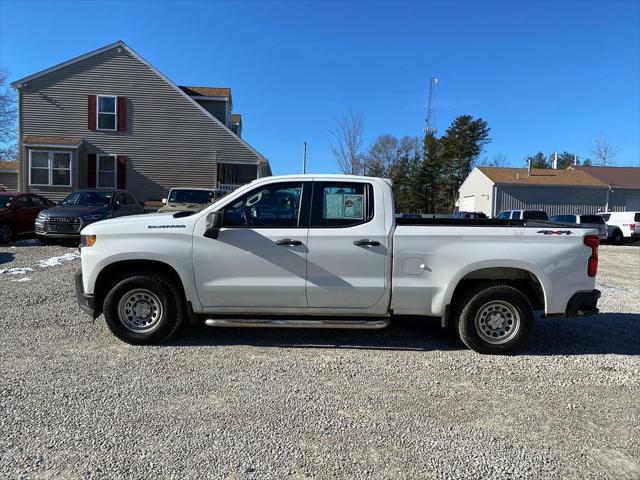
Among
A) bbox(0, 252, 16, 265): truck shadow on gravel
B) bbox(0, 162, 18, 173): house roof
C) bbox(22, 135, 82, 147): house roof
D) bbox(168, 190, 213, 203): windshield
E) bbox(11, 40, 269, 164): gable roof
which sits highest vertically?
bbox(11, 40, 269, 164): gable roof

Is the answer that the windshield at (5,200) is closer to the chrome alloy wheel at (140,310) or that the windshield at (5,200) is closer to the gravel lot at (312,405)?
the gravel lot at (312,405)

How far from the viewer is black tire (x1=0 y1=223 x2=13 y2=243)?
45.5 feet

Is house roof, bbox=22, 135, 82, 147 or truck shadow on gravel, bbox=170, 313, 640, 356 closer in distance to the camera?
truck shadow on gravel, bbox=170, 313, 640, 356

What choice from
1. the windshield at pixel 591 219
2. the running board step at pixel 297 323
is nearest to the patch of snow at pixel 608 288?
the running board step at pixel 297 323

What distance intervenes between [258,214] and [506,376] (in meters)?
2.95

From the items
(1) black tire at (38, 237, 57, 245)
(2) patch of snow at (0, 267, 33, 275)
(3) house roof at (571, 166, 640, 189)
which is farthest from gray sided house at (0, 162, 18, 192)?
(3) house roof at (571, 166, 640, 189)

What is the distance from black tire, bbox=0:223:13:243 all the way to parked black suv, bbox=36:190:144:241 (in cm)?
148

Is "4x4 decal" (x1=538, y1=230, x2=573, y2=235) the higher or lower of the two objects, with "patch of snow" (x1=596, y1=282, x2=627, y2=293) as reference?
higher

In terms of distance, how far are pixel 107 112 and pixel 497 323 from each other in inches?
937

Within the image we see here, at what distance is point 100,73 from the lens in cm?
2373

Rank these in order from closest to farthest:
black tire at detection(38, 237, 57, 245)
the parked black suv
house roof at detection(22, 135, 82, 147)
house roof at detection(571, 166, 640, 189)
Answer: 1. the parked black suv
2. black tire at detection(38, 237, 57, 245)
3. house roof at detection(22, 135, 82, 147)
4. house roof at detection(571, 166, 640, 189)

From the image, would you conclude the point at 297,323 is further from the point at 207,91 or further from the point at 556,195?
the point at 556,195

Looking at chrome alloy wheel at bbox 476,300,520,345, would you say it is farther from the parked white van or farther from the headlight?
the parked white van

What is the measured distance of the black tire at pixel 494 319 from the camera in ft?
16.3
